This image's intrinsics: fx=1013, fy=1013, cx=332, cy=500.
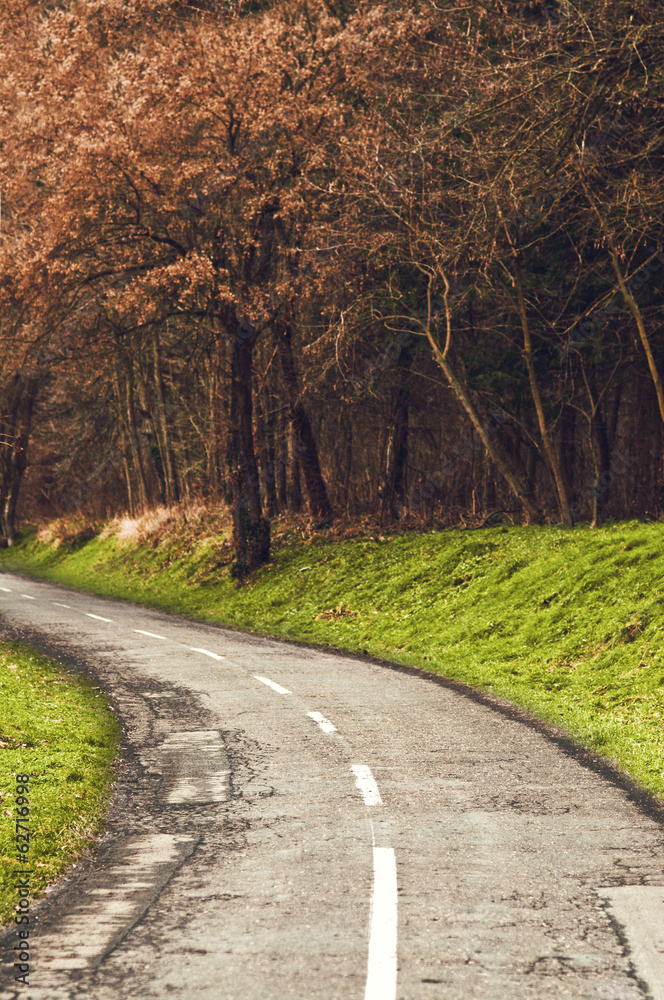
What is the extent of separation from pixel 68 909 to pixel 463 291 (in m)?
20.4

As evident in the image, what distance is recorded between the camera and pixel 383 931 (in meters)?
5.29

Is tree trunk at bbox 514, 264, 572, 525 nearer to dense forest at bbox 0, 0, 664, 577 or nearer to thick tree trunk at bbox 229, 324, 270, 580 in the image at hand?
dense forest at bbox 0, 0, 664, 577

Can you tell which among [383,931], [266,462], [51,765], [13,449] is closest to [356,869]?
[383,931]

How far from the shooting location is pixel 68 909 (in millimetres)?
5758

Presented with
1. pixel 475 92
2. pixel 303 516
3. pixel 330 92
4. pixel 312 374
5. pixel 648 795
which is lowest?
pixel 648 795

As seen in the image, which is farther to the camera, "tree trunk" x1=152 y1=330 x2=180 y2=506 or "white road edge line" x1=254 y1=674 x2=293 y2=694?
"tree trunk" x1=152 y1=330 x2=180 y2=506

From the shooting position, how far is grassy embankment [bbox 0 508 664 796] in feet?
42.1

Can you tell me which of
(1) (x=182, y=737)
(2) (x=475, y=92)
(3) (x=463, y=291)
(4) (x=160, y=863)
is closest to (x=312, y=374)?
(3) (x=463, y=291)

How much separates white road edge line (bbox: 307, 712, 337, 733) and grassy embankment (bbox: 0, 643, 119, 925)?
220 centimetres

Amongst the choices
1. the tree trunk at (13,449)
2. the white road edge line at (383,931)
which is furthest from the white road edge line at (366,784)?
the tree trunk at (13,449)

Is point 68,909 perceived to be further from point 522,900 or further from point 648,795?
point 648,795

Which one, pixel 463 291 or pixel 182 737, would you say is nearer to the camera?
pixel 182 737

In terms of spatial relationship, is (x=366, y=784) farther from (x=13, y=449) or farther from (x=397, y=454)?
(x=13, y=449)

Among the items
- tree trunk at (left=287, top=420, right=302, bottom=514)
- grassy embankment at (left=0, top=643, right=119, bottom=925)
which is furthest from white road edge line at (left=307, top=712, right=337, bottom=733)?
tree trunk at (left=287, top=420, right=302, bottom=514)
